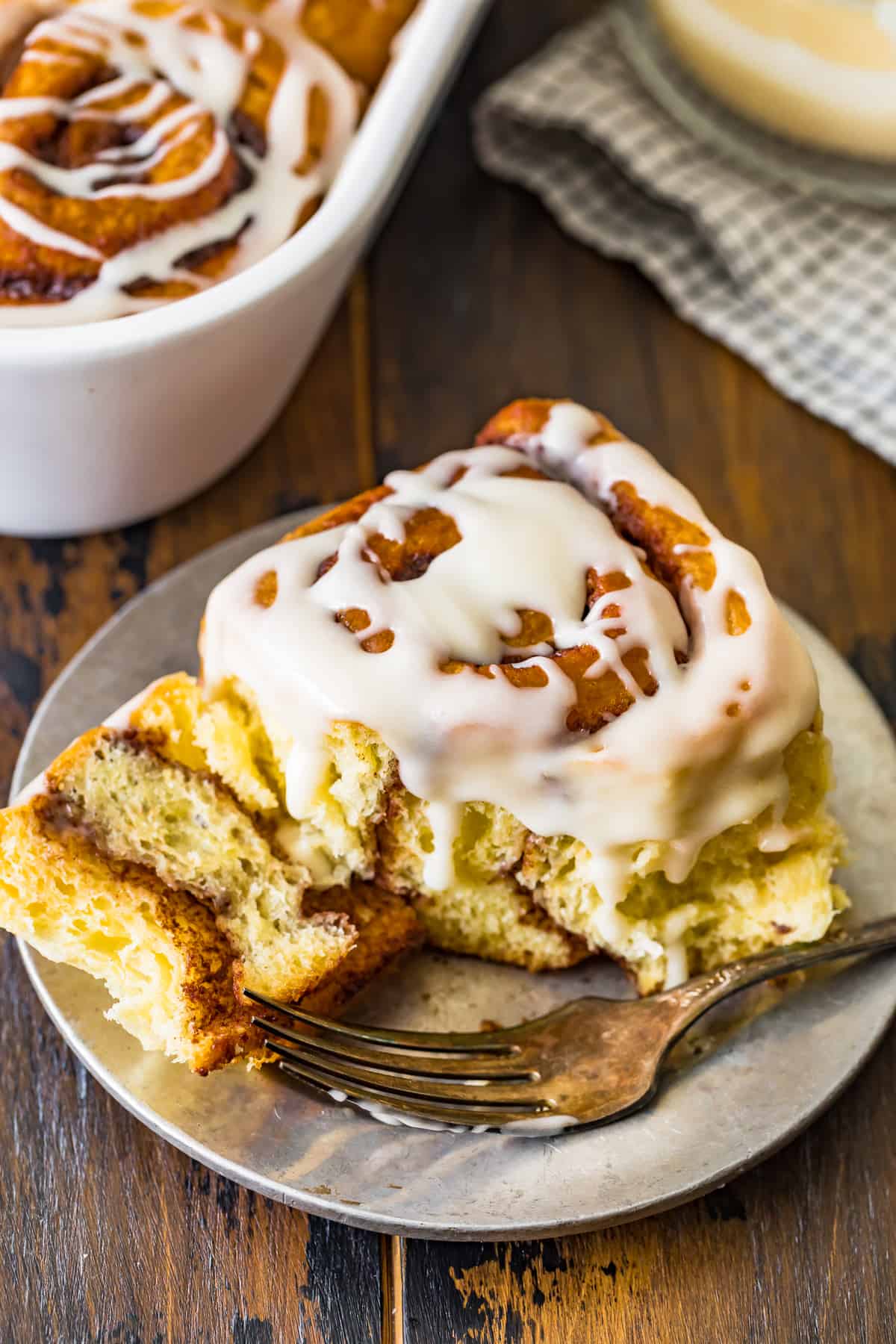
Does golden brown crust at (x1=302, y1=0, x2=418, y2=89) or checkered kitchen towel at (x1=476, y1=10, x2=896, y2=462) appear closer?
golden brown crust at (x1=302, y1=0, x2=418, y2=89)

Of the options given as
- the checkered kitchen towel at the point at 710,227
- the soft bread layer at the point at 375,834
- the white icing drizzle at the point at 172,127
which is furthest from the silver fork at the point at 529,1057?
the checkered kitchen towel at the point at 710,227

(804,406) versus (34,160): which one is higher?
(34,160)

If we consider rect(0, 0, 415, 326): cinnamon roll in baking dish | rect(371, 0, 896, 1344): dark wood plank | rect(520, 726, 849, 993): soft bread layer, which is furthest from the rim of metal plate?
rect(520, 726, 849, 993): soft bread layer

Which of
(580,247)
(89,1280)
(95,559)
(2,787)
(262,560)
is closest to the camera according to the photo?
(89,1280)

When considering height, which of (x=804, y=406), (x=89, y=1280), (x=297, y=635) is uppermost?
(x=297, y=635)

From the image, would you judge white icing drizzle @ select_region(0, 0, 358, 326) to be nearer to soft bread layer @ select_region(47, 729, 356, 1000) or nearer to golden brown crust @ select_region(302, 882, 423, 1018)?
soft bread layer @ select_region(47, 729, 356, 1000)

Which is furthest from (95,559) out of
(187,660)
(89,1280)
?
(89,1280)

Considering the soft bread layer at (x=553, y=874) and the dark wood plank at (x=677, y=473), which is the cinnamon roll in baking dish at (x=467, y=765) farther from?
the dark wood plank at (x=677, y=473)

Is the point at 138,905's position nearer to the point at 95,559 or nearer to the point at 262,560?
the point at 262,560
